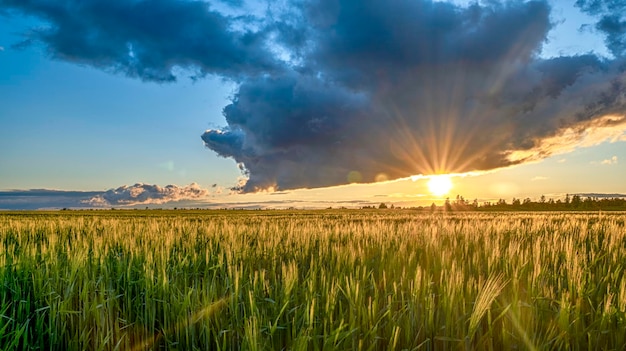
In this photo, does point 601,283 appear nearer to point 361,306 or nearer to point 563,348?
point 563,348

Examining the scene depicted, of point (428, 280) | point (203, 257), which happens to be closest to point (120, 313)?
point (203, 257)

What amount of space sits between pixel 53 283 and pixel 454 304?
3701 mm

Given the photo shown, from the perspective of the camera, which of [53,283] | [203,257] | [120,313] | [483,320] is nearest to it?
[483,320]

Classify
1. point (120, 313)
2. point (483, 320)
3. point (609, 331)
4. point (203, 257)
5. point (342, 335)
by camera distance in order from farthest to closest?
1. point (203, 257)
2. point (120, 313)
3. point (483, 320)
4. point (609, 331)
5. point (342, 335)

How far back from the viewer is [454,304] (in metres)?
3.04

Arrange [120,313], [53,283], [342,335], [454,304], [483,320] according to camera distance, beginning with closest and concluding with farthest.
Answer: [342,335]
[454,304]
[483,320]
[120,313]
[53,283]

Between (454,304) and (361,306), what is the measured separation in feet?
2.33

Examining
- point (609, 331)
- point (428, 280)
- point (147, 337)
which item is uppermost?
point (428, 280)

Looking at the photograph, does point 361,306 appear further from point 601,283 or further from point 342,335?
point 601,283

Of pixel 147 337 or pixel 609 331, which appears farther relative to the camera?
pixel 147 337

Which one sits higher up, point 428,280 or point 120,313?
point 428,280

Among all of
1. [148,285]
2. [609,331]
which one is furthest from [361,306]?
[148,285]

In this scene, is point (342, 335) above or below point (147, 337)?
above

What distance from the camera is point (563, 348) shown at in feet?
9.20
